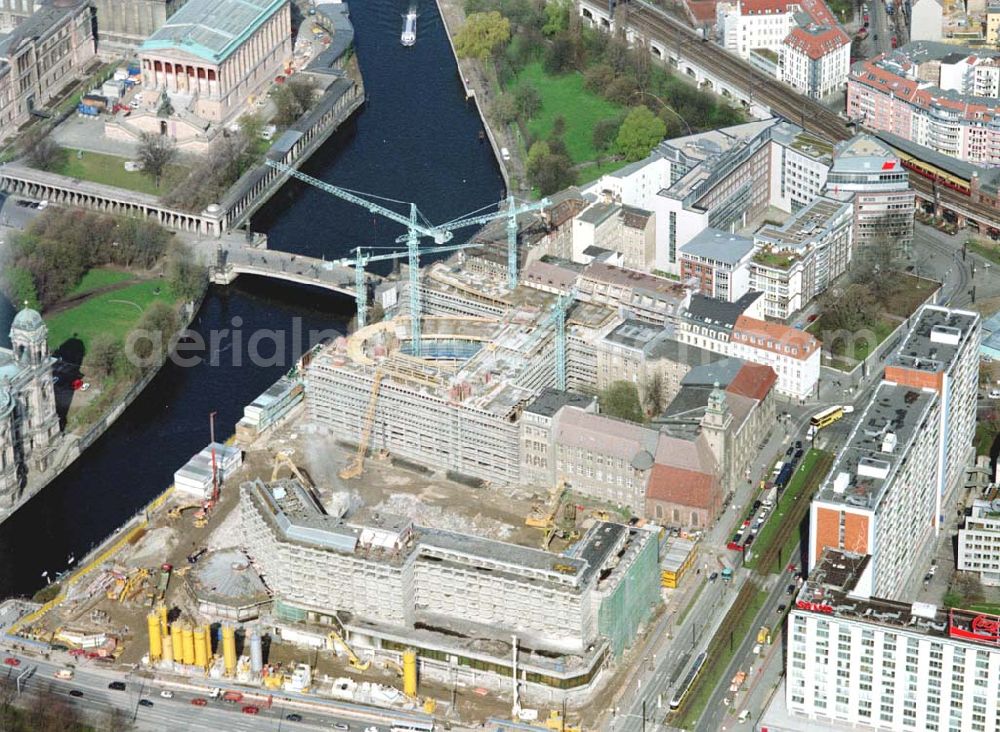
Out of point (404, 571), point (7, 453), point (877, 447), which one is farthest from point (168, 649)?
point (877, 447)

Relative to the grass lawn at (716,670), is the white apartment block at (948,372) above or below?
above

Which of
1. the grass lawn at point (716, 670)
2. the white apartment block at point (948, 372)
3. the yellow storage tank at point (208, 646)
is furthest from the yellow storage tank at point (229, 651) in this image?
the white apartment block at point (948, 372)

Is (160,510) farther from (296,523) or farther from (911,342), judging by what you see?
(911,342)

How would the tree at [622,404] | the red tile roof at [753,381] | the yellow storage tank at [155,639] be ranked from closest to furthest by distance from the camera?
the yellow storage tank at [155,639], the red tile roof at [753,381], the tree at [622,404]

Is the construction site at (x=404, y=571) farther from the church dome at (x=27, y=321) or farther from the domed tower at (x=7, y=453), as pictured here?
the church dome at (x=27, y=321)

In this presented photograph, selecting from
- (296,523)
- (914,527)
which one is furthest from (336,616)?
(914,527)

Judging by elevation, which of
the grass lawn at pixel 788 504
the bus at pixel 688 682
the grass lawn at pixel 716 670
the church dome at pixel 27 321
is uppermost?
the church dome at pixel 27 321

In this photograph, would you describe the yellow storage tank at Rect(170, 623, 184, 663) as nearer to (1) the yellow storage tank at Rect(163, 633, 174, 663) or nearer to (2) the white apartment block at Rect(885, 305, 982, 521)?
(1) the yellow storage tank at Rect(163, 633, 174, 663)
